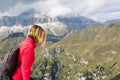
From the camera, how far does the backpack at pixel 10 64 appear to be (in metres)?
10.9

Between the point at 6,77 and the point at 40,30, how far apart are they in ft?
6.85

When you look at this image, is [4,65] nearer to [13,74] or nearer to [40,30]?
[13,74]

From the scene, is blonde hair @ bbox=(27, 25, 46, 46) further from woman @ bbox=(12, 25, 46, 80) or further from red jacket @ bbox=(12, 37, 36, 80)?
red jacket @ bbox=(12, 37, 36, 80)

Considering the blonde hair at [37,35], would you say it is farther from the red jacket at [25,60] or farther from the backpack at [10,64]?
the backpack at [10,64]

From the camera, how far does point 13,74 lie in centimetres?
1101

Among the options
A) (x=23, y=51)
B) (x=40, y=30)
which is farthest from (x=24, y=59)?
(x=40, y=30)

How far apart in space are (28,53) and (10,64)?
772 mm

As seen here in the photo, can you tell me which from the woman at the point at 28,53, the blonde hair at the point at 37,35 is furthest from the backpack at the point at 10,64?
the blonde hair at the point at 37,35

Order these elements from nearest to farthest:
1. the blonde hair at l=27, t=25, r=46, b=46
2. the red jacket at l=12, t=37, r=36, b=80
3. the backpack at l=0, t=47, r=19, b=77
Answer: the red jacket at l=12, t=37, r=36, b=80, the backpack at l=0, t=47, r=19, b=77, the blonde hair at l=27, t=25, r=46, b=46

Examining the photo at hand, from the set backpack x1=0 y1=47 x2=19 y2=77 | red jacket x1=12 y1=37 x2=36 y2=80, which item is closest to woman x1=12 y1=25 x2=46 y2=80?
red jacket x1=12 y1=37 x2=36 y2=80

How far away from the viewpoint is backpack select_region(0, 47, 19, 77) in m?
10.9

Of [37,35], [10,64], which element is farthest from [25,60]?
[37,35]

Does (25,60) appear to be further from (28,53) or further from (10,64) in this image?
(10,64)

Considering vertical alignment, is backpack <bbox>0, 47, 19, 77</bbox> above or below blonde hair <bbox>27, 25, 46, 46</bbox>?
below
